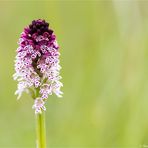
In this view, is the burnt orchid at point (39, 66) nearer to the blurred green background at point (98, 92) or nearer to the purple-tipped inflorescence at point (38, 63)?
the purple-tipped inflorescence at point (38, 63)

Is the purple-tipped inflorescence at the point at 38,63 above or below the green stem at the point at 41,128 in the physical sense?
above

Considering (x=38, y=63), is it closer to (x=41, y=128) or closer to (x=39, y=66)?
(x=39, y=66)

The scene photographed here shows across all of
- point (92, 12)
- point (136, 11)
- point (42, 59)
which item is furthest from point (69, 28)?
point (42, 59)

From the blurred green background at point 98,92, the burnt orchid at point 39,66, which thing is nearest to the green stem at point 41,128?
the burnt orchid at point 39,66

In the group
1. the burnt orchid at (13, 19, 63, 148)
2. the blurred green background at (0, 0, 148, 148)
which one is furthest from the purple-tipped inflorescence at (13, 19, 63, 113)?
the blurred green background at (0, 0, 148, 148)

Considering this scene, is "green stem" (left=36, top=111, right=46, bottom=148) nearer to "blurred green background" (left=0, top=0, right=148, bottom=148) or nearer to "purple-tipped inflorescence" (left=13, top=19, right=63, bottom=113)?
"purple-tipped inflorescence" (left=13, top=19, right=63, bottom=113)

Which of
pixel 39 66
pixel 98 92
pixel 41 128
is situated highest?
pixel 98 92

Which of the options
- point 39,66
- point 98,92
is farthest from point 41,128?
point 98,92
